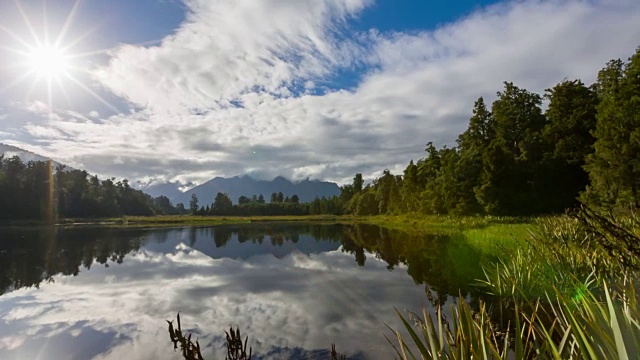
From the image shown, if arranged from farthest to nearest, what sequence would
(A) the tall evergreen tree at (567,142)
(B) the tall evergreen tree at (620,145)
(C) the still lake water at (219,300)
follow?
(A) the tall evergreen tree at (567,142)
(B) the tall evergreen tree at (620,145)
(C) the still lake water at (219,300)

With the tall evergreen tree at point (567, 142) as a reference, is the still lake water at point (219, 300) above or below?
below

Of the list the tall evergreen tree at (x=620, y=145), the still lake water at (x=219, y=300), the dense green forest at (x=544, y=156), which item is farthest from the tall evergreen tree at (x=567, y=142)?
the still lake water at (x=219, y=300)

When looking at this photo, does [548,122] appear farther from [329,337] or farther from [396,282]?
[329,337]

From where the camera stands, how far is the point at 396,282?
17328 millimetres

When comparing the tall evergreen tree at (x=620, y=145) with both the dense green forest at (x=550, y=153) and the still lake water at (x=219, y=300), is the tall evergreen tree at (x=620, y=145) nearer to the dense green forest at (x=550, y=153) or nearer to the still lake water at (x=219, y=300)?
the dense green forest at (x=550, y=153)

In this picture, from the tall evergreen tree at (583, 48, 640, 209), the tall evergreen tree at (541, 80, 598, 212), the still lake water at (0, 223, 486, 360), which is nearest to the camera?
the still lake water at (0, 223, 486, 360)

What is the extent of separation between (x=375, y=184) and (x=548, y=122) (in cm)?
7906

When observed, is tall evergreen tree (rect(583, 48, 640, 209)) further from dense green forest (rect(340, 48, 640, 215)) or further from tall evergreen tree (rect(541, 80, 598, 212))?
tall evergreen tree (rect(541, 80, 598, 212))

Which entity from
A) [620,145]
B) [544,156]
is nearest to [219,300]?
[620,145]

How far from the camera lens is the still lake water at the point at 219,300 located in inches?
379

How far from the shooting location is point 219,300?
14.7 metres

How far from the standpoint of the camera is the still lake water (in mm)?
9617

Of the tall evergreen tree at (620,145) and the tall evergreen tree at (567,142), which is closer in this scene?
the tall evergreen tree at (620,145)

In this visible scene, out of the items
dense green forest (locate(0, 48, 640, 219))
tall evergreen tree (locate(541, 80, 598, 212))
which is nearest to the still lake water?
dense green forest (locate(0, 48, 640, 219))
